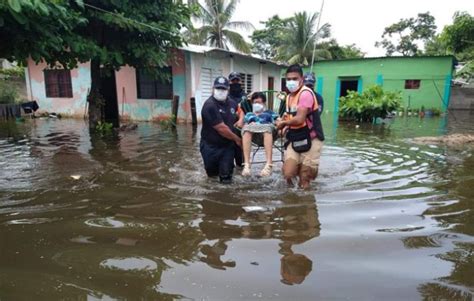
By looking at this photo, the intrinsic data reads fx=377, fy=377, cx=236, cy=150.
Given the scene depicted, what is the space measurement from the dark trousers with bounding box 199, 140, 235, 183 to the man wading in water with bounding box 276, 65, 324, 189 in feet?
2.65

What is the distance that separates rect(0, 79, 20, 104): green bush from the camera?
1800 centimetres

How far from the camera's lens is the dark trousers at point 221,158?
205 inches

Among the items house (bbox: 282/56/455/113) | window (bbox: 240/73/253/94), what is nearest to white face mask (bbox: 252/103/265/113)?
window (bbox: 240/73/253/94)

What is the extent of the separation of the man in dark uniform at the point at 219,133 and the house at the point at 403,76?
19591 mm

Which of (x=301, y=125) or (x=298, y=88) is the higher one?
(x=298, y=88)

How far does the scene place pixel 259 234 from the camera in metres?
3.42

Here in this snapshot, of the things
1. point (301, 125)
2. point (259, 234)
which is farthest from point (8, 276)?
point (301, 125)

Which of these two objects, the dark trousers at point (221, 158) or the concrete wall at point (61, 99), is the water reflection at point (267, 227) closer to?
the dark trousers at point (221, 158)

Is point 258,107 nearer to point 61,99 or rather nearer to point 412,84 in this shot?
point 61,99

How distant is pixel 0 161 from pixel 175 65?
29.1 ft

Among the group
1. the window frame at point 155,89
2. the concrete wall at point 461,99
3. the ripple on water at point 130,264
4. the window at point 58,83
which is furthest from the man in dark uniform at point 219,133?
the concrete wall at point 461,99

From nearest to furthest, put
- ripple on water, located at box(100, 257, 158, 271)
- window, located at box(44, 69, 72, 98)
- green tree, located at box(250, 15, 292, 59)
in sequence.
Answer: ripple on water, located at box(100, 257, 158, 271), window, located at box(44, 69, 72, 98), green tree, located at box(250, 15, 292, 59)

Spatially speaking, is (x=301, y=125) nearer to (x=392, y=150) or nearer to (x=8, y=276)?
(x=8, y=276)

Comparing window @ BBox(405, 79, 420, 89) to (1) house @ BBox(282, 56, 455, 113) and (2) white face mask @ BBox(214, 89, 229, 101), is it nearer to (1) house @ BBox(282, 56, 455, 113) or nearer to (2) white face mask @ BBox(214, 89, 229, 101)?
(1) house @ BBox(282, 56, 455, 113)
